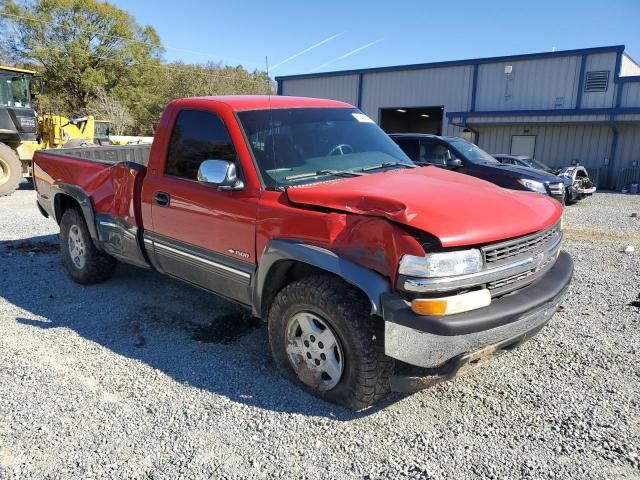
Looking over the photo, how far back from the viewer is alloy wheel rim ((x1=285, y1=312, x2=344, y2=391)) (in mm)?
3152

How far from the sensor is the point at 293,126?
3934 millimetres

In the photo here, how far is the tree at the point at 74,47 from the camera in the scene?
3831 cm

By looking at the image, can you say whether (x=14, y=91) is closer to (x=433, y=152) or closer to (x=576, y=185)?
(x=433, y=152)

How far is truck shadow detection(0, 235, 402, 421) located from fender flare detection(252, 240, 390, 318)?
21.8 inches

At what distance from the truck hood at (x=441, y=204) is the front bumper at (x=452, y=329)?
40cm

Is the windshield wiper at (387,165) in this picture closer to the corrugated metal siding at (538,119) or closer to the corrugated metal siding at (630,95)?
the corrugated metal siding at (538,119)

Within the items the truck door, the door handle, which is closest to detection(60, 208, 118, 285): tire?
the truck door

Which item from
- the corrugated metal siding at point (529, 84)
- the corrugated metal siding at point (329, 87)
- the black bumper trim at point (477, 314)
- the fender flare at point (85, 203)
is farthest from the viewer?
the corrugated metal siding at point (329, 87)

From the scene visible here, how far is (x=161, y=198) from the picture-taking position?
4.23m

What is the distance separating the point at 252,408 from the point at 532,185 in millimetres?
8262

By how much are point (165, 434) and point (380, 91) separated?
27873mm

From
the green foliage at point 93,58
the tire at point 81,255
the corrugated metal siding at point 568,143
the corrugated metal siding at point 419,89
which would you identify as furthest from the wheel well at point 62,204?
the green foliage at point 93,58

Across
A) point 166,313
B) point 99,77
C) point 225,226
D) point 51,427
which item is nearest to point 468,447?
point 225,226

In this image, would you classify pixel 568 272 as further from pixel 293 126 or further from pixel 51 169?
pixel 51 169
